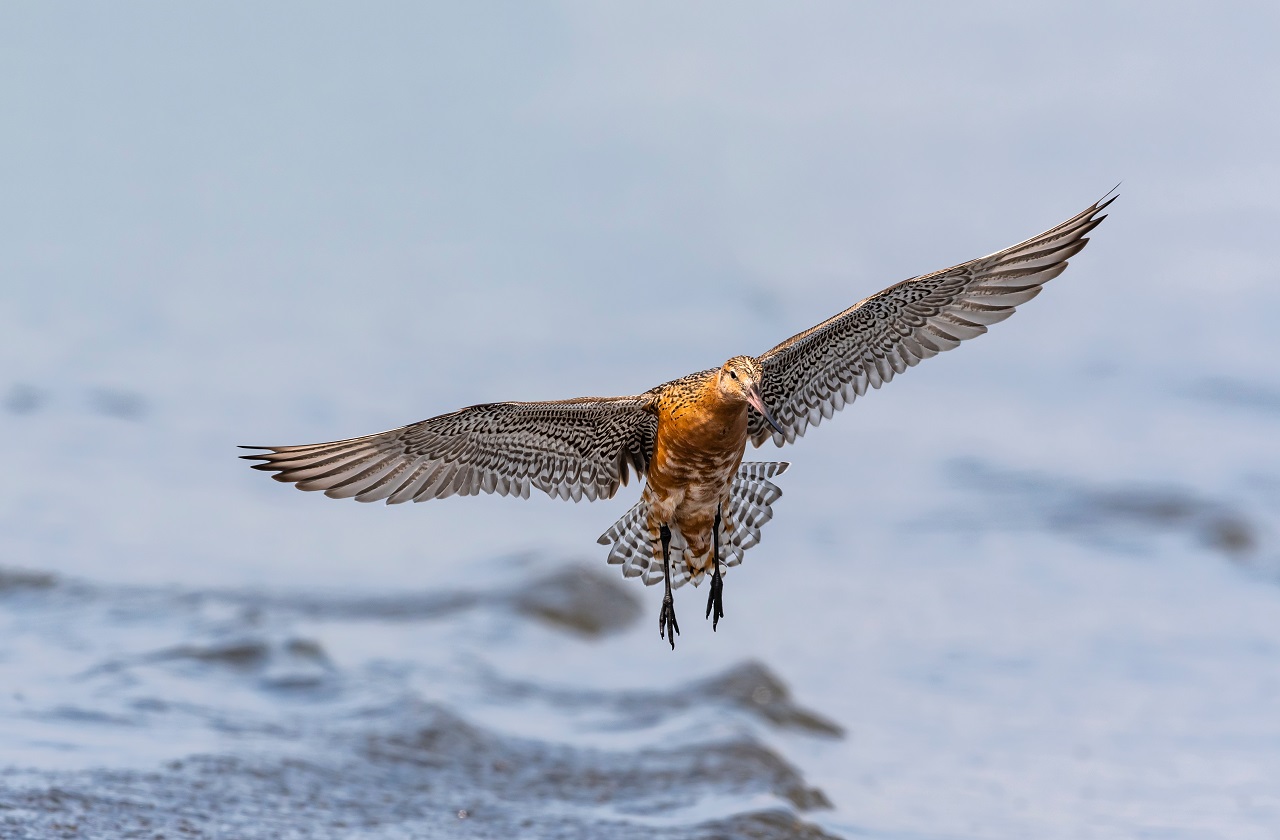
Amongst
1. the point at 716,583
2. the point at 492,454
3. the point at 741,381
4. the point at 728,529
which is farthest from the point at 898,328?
the point at 492,454

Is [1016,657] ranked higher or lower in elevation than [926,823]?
higher

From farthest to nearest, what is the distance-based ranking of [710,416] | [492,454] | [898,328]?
[492,454] → [898,328] → [710,416]

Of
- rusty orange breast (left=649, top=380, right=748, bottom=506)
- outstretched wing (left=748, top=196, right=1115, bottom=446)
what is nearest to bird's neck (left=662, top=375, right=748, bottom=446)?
rusty orange breast (left=649, top=380, right=748, bottom=506)

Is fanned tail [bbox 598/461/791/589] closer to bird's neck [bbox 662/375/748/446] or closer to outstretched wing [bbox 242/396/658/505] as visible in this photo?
outstretched wing [bbox 242/396/658/505]

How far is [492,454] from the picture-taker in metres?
7.45

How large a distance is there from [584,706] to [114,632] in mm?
2830

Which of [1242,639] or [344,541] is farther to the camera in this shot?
[344,541]

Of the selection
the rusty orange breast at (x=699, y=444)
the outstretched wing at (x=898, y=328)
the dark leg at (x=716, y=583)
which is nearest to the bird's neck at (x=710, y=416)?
the rusty orange breast at (x=699, y=444)

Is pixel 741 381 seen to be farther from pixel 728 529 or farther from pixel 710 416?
pixel 728 529

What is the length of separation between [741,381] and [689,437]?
1.29 feet

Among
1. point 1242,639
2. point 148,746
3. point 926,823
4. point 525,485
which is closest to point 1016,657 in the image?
point 1242,639

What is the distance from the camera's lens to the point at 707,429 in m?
6.62

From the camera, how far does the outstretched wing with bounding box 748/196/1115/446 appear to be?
6762 millimetres

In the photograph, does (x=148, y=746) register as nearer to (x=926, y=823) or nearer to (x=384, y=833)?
(x=384, y=833)
